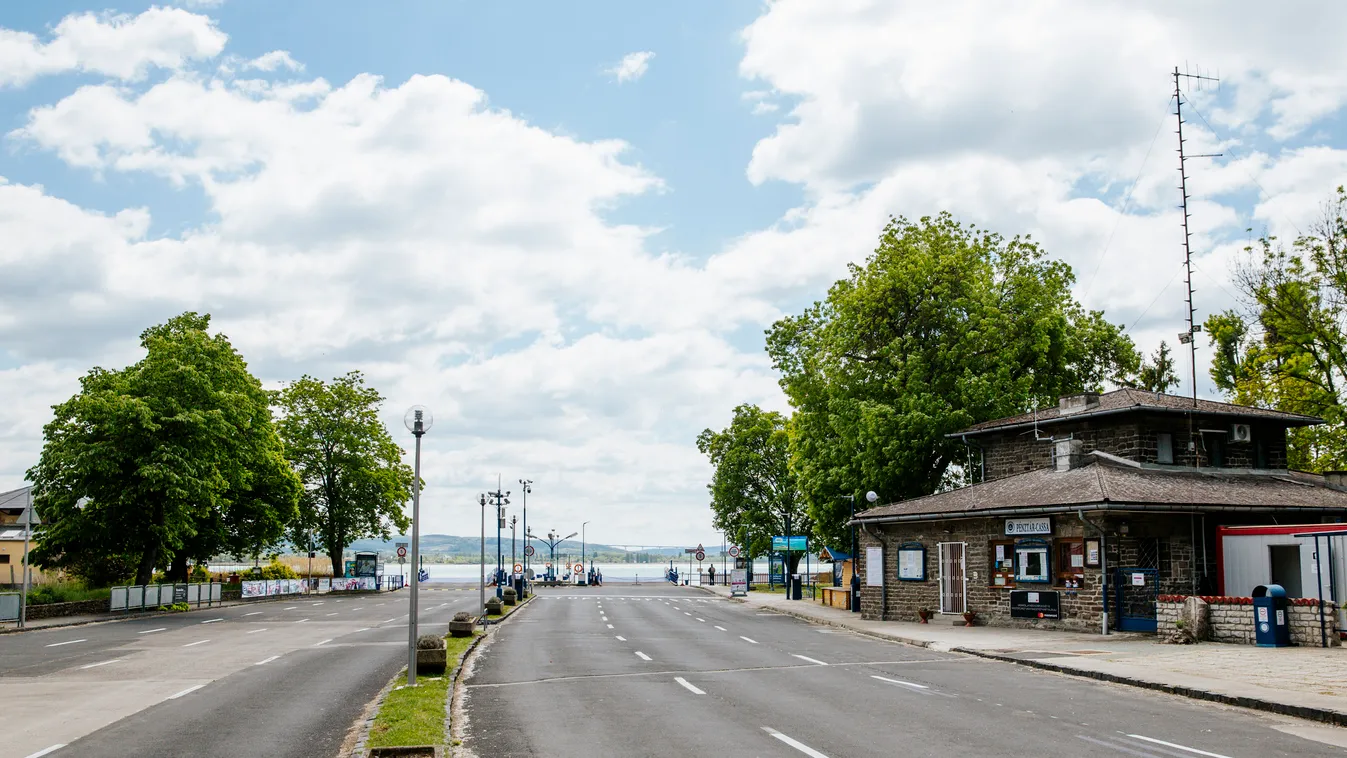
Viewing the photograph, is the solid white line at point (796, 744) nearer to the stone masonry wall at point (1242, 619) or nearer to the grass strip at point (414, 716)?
the grass strip at point (414, 716)

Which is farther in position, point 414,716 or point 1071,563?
point 1071,563

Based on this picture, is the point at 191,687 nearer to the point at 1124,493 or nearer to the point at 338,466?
the point at 1124,493

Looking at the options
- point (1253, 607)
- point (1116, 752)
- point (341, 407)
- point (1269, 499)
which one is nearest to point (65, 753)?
point (1116, 752)

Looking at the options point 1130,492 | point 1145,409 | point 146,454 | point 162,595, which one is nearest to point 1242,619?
point 1130,492

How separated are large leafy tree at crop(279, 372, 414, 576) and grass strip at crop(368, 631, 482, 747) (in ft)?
188

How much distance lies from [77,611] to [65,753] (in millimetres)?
34500

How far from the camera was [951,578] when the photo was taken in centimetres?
3359

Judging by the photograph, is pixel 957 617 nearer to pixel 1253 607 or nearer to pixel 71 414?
pixel 1253 607

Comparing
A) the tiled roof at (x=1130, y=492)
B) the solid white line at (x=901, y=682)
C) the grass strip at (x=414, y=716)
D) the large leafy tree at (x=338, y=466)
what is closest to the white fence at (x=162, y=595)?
the large leafy tree at (x=338, y=466)

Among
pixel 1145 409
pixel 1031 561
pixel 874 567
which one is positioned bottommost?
pixel 874 567

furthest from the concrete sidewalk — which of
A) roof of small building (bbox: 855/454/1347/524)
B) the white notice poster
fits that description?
the white notice poster

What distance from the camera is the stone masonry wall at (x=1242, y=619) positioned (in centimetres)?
2247

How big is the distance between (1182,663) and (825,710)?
9.48 m

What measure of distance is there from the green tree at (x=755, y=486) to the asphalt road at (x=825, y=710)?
53829 mm
